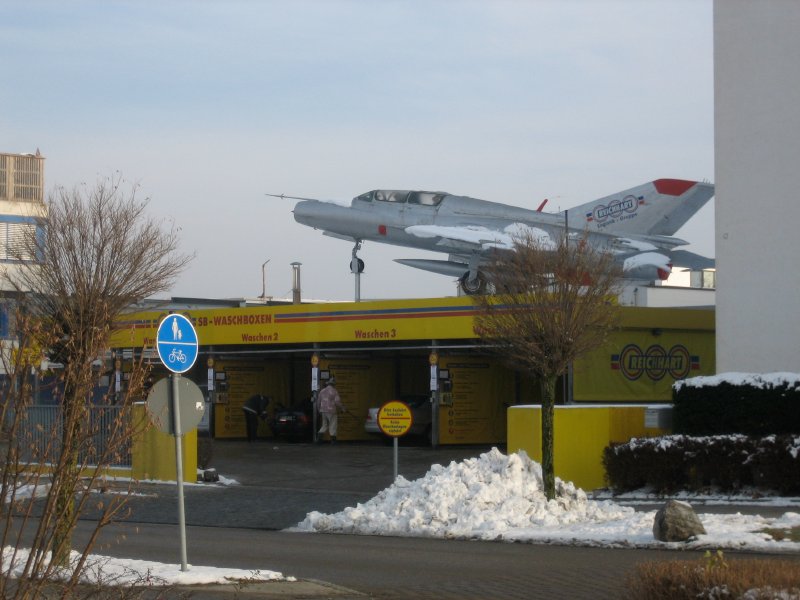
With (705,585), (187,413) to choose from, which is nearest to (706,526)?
(187,413)

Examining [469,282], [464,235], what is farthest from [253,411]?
[464,235]

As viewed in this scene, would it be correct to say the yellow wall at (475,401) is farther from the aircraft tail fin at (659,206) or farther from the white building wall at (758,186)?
the white building wall at (758,186)

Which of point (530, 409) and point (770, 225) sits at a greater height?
point (770, 225)

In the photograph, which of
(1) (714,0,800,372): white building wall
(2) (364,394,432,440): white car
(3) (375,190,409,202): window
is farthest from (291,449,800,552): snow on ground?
(3) (375,190,409,202): window

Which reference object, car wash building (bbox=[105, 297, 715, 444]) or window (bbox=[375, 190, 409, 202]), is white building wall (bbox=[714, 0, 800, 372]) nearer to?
car wash building (bbox=[105, 297, 715, 444])

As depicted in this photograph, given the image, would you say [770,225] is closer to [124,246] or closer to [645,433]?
[645,433]

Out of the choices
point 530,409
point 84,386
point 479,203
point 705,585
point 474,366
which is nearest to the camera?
point 84,386

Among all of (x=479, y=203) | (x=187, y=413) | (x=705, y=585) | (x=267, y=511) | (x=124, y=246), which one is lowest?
(x=267, y=511)

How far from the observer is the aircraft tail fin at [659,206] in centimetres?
4162

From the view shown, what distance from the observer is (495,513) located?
17.0m

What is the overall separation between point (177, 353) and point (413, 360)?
2753 cm

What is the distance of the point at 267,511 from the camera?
2038 centimetres

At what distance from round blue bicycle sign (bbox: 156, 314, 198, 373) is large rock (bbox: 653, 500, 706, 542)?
5751 mm

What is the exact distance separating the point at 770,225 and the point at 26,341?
19.3 metres
